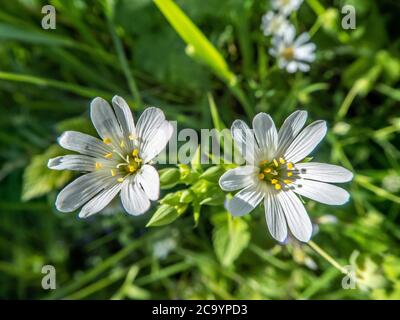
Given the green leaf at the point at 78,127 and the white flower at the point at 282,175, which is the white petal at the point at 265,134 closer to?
the white flower at the point at 282,175

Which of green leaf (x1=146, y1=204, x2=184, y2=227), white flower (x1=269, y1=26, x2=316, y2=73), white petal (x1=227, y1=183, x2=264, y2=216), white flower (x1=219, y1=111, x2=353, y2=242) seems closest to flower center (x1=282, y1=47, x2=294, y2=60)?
white flower (x1=269, y1=26, x2=316, y2=73)

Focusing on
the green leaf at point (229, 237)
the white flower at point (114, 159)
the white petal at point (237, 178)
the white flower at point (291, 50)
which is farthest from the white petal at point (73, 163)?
the white flower at point (291, 50)

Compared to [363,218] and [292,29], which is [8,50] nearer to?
[292,29]

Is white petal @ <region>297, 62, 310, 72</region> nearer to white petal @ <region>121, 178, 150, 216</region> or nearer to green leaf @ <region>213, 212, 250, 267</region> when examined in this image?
green leaf @ <region>213, 212, 250, 267</region>

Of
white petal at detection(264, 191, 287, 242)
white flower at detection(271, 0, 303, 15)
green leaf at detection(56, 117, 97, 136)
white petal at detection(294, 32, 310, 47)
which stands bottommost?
white petal at detection(264, 191, 287, 242)

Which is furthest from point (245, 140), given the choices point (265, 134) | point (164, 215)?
point (164, 215)

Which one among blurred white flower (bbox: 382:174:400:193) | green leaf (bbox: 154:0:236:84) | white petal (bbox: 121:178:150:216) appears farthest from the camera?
blurred white flower (bbox: 382:174:400:193)
